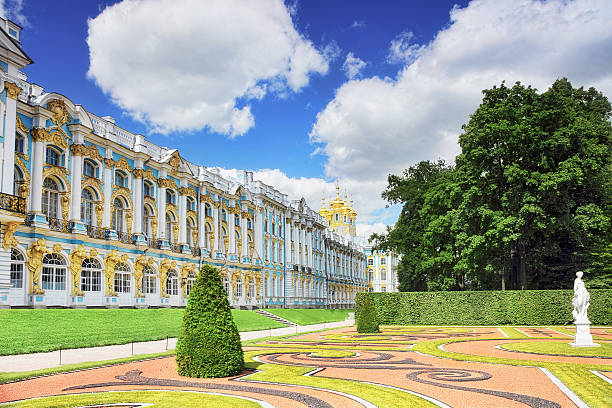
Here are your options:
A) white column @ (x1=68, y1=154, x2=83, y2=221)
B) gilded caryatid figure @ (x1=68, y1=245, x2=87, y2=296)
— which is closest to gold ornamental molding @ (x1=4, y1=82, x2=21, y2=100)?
white column @ (x1=68, y1=154, x2=83, y2=221)

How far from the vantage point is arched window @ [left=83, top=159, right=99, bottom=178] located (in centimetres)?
3359

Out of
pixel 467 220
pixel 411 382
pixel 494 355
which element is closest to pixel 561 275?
pixel 467 220

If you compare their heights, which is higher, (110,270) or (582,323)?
(110,270)

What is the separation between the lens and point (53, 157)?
3109cm

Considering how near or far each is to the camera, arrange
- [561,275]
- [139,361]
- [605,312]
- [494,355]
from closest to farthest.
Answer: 1. [139,361]
2. [494,355]
3. [605,312]
4. [561,275]

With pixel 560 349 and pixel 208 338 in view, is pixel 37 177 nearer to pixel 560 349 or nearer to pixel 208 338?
pixel 208 338

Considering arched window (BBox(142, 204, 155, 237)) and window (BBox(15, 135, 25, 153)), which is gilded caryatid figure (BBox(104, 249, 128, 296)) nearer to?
arched window (BBox(142, 204, 155, 237))

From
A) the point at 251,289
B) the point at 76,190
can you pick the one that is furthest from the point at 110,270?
the point at 251,289

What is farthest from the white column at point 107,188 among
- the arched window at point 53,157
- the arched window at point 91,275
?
the arched window at point 53,157

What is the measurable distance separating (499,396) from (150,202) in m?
32.3

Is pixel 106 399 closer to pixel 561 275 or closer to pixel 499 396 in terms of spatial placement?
pixel 499 396

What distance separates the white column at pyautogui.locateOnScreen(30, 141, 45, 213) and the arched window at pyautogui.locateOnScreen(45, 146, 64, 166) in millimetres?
990

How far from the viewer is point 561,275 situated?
42.8m

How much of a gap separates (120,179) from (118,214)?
238 cm
